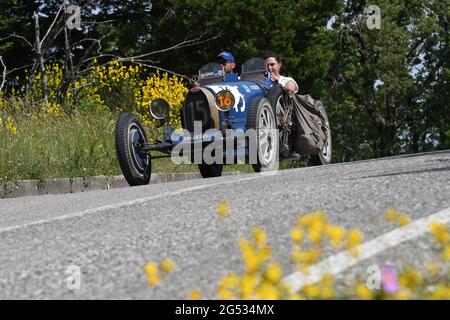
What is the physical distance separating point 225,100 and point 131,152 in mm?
1301

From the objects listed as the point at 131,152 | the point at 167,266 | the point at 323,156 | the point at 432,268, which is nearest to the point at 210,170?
the point at 131,152

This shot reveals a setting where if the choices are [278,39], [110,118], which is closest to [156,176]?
[110,118]

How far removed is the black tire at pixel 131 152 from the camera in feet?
37.1

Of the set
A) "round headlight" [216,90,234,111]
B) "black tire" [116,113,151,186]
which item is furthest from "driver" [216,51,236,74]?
"black tire" [116,113,151,186]

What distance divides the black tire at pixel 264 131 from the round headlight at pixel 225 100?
32cm

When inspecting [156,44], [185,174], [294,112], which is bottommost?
[185,174]

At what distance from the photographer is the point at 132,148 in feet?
37.6

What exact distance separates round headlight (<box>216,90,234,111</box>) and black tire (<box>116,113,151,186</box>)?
3.29 ft

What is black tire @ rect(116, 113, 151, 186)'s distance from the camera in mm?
11320

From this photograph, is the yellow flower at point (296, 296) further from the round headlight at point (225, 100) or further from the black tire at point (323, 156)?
the black tire at point (323, 156)
